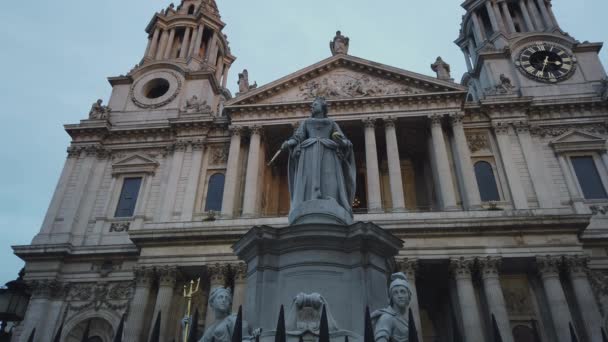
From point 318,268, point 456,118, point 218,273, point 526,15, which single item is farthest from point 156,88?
point 318,268

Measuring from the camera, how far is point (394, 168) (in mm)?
21906

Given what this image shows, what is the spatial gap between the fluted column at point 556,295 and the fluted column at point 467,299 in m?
2.50

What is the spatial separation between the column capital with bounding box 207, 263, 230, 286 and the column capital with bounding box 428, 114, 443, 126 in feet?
40.5

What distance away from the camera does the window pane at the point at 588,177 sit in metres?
21.9

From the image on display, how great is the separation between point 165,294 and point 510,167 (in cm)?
1638

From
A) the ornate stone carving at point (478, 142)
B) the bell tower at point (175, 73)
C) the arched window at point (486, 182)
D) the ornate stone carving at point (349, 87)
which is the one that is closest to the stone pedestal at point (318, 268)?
the arched window at point (486, 182)

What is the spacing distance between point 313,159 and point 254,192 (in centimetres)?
1451

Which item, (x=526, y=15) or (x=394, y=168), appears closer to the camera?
(x=394, y=168)

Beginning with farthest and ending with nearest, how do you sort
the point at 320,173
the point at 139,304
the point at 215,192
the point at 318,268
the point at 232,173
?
the point at 215,192 → the point at 232,173 → the point at 139,304 → the point at 320,173 → the point at 318,268

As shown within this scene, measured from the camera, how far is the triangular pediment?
2433cm

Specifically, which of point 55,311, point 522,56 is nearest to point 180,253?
point 55,311

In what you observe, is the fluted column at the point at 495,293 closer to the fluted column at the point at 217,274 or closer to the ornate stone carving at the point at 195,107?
the fluted column at the point at 217,274

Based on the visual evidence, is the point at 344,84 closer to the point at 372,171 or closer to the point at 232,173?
the point at 372,171

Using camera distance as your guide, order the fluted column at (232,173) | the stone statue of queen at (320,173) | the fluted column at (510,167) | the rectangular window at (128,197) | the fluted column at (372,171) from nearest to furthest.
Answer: the stone statue of queen at (320,173) < the fluted column at (372,171) < the fluted column at (510,167) < the fluted column at (232,173) < the rectangular window at (128,197)
